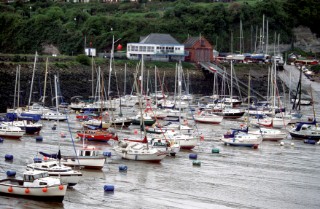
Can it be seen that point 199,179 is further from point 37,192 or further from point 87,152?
point 37,192

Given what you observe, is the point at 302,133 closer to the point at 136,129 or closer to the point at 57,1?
the point at 136,129

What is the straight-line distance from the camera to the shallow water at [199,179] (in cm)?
4222

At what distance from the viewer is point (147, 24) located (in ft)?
470

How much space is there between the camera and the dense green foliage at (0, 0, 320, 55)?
138500 millimetres

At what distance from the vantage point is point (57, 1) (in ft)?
579

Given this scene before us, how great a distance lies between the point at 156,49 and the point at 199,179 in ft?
260

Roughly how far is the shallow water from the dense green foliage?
76150 millimetres

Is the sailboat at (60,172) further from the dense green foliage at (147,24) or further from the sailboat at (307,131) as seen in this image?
the dense green foliage at (147,24)

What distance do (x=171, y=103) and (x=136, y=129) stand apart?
764 inches

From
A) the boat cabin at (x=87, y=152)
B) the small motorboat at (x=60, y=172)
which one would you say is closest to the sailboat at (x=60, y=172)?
the small motorboat at (x=60, y=172)

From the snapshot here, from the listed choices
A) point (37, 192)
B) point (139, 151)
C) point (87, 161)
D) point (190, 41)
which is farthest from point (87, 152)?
point (190, 41)

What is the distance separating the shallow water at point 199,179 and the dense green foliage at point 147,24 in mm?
76150

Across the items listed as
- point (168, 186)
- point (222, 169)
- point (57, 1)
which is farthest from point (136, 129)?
point (57, 1)

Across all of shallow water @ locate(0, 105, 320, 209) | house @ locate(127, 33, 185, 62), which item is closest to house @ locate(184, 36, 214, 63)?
house @ locate(127, 33, 185, 62)
